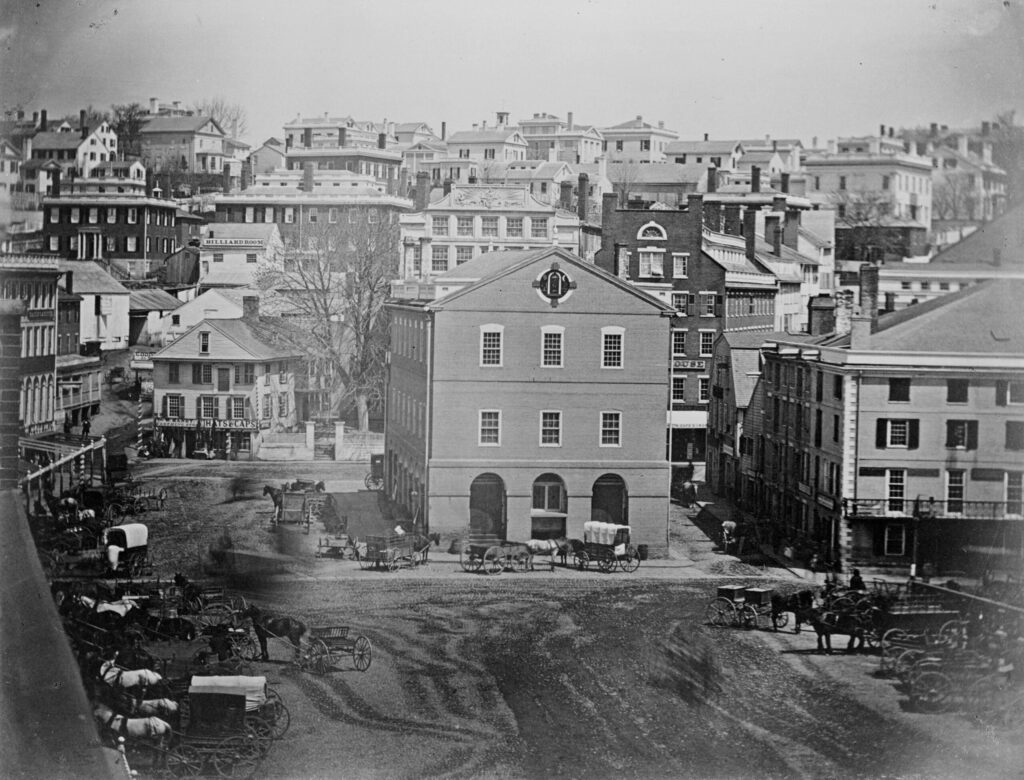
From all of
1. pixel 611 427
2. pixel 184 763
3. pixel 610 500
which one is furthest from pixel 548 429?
pixel 184 763

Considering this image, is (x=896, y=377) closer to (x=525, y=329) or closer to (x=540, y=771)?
(x=525, y=329)

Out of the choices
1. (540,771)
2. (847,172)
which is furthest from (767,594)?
(847,172)

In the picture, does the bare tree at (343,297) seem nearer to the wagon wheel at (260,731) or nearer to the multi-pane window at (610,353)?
the multi-pane window at (610,353)

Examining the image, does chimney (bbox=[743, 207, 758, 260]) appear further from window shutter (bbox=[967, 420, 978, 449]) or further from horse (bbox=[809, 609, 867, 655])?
horse (bbox=[809, 609, 867, 655])

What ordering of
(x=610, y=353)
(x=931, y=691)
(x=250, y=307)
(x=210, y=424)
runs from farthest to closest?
(x=210, y=424), (x=250, y=307), (x=610, y=353), (x=931, y=691)

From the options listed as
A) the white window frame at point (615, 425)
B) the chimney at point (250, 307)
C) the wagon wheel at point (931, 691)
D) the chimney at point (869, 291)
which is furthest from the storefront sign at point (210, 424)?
the wagon wheel at point (931, 691)

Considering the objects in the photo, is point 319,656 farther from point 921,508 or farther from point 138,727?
point 921,508

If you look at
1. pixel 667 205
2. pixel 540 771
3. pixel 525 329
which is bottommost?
pixel 540 771
